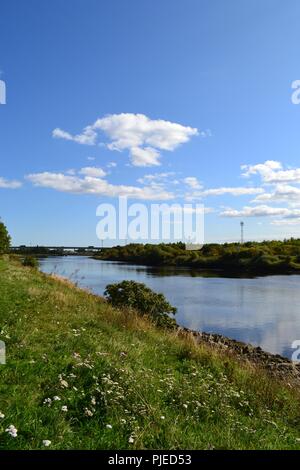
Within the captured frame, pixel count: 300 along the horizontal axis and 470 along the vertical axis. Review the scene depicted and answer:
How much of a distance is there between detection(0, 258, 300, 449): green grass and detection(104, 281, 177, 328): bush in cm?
678

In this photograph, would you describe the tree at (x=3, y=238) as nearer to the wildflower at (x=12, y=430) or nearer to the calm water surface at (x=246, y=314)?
the calm water surface at (x=246, y=314)

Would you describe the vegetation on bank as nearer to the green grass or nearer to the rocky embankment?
the rocky embankment

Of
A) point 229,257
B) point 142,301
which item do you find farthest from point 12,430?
point 229,257

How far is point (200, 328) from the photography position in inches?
982

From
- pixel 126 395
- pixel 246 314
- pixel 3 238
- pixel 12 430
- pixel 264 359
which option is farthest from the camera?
pixel 3 238

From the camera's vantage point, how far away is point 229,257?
10038 centimetres

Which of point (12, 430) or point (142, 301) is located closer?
point (12, 430)

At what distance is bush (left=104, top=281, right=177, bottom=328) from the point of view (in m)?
17.8

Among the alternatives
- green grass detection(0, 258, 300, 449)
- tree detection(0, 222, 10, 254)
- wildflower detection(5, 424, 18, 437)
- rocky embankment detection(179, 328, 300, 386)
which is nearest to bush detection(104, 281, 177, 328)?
rocky embankment detection(179, 328, 300, 386)

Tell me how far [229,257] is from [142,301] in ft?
274

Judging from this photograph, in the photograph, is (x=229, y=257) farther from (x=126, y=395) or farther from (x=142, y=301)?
(x=126, y=395)
